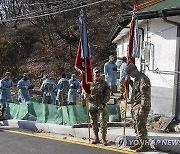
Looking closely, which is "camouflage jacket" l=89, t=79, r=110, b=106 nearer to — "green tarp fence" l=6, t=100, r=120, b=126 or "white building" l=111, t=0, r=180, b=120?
"green tarp fence" l=6, t=100, r=120, b=126

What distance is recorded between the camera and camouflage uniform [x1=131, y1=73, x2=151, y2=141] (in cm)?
766

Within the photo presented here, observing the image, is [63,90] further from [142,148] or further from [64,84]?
[142,148]

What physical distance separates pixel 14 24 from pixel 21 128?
129 feet

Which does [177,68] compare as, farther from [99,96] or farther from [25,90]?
[25,90]

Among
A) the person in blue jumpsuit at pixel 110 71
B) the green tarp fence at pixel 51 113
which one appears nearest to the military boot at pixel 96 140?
the green tarp fence at pixel 51 113

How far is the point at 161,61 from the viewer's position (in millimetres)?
11273

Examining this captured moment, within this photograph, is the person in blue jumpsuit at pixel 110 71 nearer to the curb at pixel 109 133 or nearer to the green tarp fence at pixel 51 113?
the green tarp fence at pixel 51 113

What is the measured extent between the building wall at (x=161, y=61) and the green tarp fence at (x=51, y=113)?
4.55 feet

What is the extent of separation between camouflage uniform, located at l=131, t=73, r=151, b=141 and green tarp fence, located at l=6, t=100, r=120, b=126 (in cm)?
281

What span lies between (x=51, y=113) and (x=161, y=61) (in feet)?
12.4

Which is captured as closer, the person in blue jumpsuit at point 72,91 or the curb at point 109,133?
the curb at point 109,133

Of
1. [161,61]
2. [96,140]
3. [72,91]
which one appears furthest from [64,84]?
[96,140]

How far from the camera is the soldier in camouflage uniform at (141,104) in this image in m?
7.66

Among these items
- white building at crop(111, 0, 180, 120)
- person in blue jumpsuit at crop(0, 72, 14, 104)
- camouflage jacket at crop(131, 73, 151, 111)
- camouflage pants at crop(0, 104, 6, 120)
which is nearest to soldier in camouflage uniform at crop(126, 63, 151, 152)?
camouflage jacket at crop(131, 73, 151, 111)
